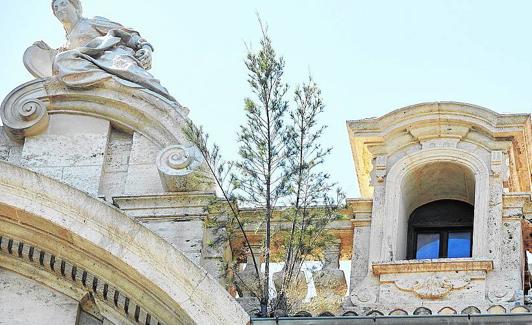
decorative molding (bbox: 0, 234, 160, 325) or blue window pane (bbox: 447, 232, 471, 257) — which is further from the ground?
blue window pane (bbox: 447, 232, 471, 257)

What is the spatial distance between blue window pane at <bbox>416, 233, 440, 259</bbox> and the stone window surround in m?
0.20

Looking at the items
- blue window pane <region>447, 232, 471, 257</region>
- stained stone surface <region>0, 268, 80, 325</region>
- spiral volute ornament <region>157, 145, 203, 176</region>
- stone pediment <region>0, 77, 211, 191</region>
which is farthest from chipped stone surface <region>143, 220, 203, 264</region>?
blue window pane <region>447, 232, 471, 257</region>

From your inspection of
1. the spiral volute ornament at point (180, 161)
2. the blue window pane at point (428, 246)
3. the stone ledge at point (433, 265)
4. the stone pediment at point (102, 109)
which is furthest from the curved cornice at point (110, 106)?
the stone ledge at point (433, 265)

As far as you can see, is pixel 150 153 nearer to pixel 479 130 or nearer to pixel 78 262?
pixel 78 262

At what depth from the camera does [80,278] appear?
971 inches

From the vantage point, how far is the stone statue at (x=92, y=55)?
26641 millimetres

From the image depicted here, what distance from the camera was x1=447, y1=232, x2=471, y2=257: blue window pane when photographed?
81.4 ft

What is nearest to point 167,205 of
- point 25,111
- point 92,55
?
point 25,111

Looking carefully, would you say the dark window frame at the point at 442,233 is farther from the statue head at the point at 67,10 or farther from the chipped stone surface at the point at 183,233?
the statue head at the point at 67,10

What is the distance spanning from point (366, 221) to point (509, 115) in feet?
6.15

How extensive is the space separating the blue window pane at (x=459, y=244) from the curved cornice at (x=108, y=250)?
2.85 metres

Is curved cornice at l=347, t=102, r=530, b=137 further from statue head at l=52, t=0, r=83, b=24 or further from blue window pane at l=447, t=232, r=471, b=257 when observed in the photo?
statue head at l=52, t=0, r=83, b=24

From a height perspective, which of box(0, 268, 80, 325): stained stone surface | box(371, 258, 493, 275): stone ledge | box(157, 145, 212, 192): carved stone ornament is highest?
box(157, 145, 212, 192): carved stone ornament

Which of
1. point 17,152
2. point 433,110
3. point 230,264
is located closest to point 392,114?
point 433,110
